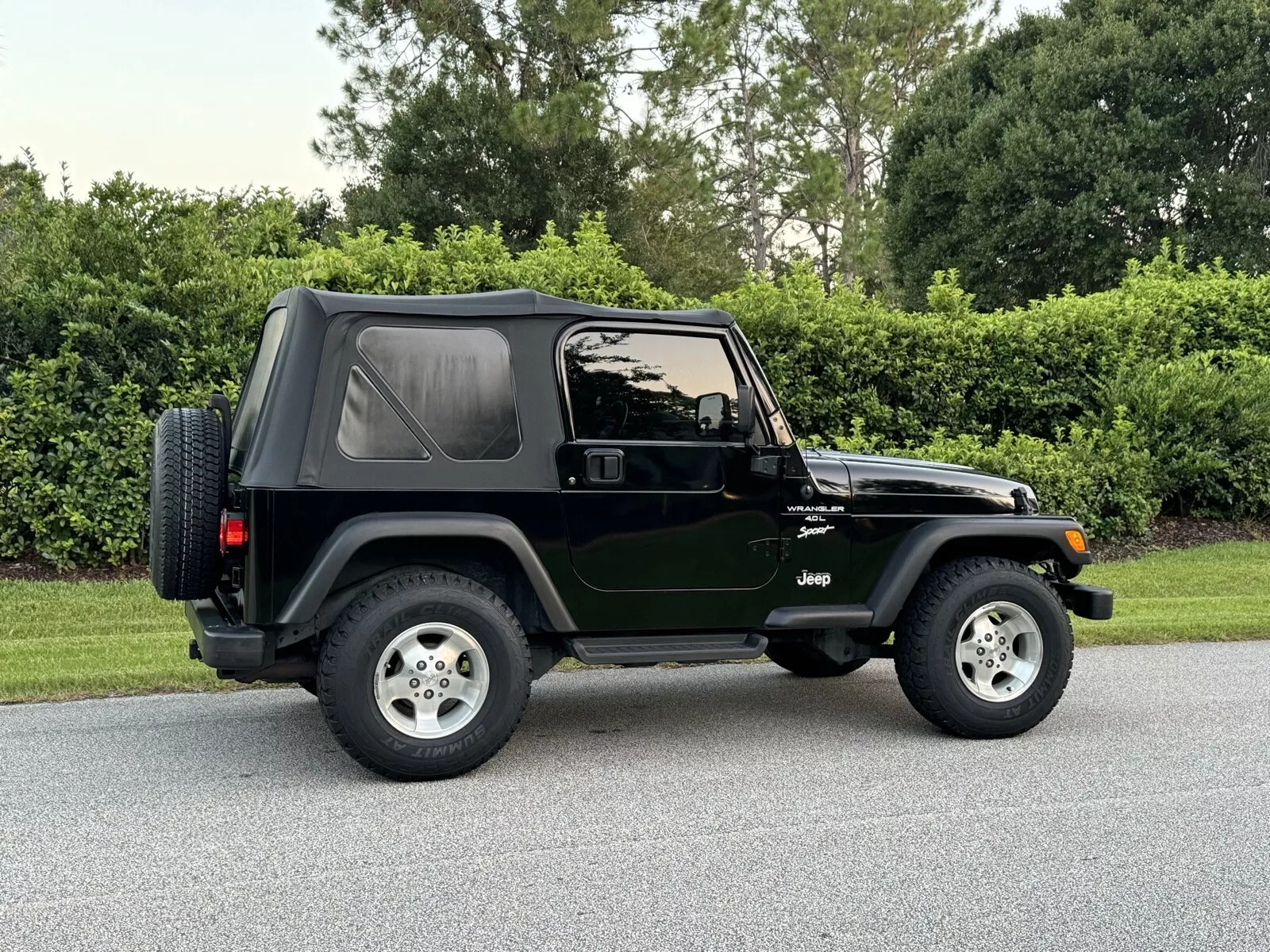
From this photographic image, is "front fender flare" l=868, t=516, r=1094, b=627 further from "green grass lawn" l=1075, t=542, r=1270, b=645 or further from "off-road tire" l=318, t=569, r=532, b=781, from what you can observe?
"green grass lawn" l=1075, t=542, r=1270, b=645

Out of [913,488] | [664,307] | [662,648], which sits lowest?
[662,648]

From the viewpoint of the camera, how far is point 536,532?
5152 millimetres

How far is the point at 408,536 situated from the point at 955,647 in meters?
2.63

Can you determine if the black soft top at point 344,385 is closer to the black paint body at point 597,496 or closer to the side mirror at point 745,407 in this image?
the black paint body at point 597,496

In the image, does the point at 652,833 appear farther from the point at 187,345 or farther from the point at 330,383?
the point at 187,345

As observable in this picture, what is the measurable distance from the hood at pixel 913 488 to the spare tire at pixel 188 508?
2704 millimetres

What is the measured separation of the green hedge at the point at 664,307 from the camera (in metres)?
10.1

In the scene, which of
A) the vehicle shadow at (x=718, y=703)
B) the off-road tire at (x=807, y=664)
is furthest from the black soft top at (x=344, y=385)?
the off-road tire at (x=807, y=664)

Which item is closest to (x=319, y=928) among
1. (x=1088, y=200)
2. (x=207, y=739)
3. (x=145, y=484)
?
(x=207, y=739)

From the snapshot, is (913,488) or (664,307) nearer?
(913,488)

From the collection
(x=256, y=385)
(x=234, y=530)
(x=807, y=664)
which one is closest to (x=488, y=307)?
(x=256, y=385)

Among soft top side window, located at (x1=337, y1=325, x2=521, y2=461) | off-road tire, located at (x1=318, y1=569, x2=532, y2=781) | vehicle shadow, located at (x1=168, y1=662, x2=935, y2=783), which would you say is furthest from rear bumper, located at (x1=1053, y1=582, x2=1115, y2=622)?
soft top side window, located at (x1=337, y1=325, x2=521, y2=461)

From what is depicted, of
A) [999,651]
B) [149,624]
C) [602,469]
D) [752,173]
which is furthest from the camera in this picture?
[752,173]

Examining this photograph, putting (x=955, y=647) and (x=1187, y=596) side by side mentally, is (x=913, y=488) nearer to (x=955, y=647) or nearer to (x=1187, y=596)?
(x=955, y=647)
